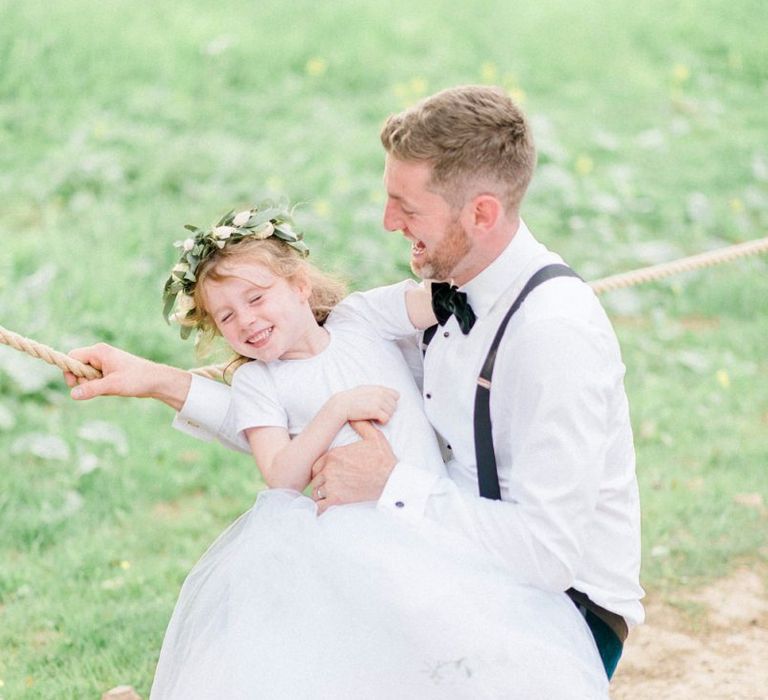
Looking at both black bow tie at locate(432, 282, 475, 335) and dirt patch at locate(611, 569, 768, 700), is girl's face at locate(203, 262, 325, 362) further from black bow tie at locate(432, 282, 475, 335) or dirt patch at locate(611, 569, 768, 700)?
dirt patch at locate(611, 569, 768, 700)

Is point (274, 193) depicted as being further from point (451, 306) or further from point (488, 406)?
point (488, 406)

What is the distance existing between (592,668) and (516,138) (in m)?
1.07

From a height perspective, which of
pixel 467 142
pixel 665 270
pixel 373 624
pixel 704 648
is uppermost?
pixel 467 142

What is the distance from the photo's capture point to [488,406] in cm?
263

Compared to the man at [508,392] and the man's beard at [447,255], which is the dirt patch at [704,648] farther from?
the man's beard at [447,255]

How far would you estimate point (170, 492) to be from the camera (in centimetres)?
485

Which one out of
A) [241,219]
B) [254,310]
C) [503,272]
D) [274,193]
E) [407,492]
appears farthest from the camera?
[274,193]

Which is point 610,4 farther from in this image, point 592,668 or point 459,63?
point 592,668

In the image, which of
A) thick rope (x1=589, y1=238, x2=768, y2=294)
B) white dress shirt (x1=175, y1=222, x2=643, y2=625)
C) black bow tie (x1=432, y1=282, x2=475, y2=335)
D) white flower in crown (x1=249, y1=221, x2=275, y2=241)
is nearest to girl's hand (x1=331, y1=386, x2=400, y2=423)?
white dress shirt (x1=175, y1=222, x2=643, y2=625)

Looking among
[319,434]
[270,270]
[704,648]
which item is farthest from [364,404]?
[704,648]

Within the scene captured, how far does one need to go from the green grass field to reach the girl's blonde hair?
0.23 m

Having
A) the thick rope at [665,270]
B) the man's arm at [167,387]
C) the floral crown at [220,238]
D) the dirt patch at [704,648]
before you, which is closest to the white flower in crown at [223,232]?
the floral crown at [220,238]

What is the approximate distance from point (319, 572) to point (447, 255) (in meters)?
0.71

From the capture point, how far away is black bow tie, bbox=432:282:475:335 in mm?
2713
